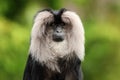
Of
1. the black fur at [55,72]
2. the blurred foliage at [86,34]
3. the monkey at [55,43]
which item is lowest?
the blurred foliage at [86,34]

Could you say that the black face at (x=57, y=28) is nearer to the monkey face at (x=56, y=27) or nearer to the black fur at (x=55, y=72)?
the monkey face at (x=56, y=27)

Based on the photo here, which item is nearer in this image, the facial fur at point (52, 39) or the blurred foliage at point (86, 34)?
the facial fur at point (52, 39)

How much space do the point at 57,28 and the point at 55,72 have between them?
46 cm

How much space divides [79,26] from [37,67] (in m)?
0.60

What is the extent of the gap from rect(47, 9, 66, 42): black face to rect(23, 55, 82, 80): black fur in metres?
0.24

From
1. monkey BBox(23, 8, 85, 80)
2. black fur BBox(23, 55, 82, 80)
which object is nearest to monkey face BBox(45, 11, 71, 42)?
monkey BBox(23, 8, 85, 80)

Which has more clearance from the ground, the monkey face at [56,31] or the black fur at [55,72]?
the monkey face at [56,31]

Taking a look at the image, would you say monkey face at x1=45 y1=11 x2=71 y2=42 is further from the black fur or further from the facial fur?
the black fur

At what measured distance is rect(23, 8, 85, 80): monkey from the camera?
34.0 feet

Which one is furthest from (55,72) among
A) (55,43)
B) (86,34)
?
(86,34)

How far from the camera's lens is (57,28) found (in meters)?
10.5

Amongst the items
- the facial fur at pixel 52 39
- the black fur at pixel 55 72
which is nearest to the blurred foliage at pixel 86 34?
the black fur at pixel 55 72

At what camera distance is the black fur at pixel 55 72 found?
34.3ft

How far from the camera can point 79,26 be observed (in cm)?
1041
